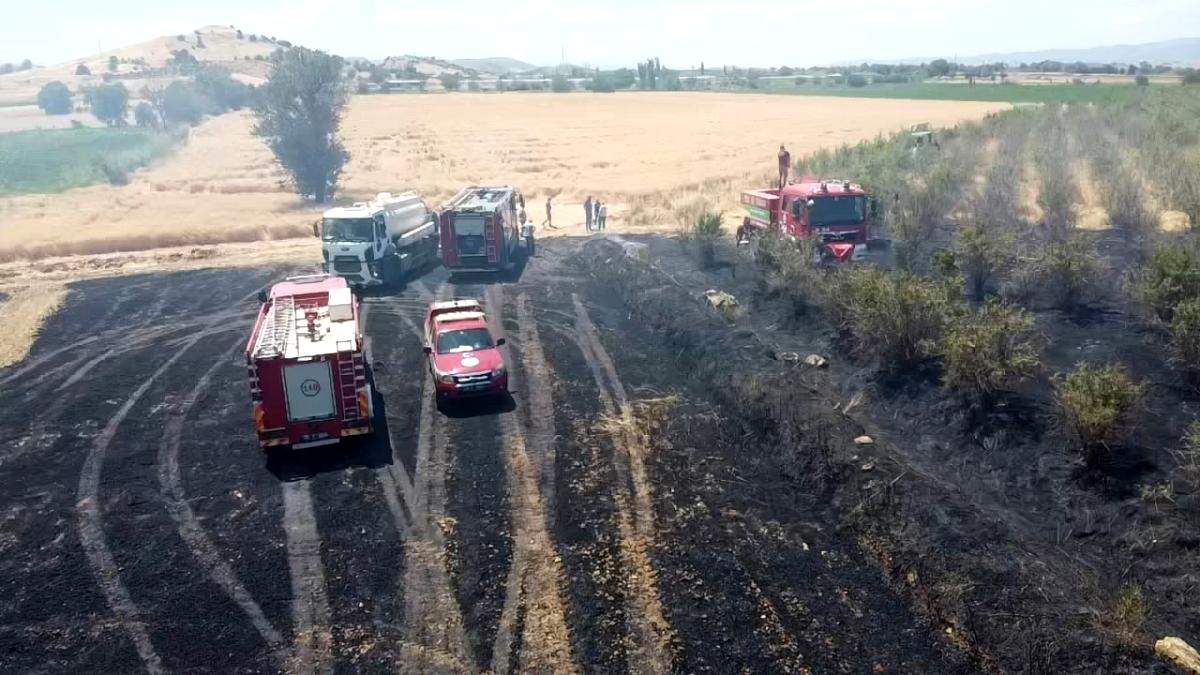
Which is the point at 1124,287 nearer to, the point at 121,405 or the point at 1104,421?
the point at 1104,421

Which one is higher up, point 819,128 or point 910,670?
point 819,128

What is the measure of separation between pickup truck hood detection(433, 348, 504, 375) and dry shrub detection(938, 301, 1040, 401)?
9897 millimetres

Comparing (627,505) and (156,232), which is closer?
(627,505)

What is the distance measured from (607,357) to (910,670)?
43.2ft

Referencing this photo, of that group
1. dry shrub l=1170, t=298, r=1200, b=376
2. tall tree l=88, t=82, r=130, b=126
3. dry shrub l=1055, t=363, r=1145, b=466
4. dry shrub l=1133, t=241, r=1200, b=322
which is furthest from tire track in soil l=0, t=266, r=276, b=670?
tall tree l=88, t=82, r=130, b=126

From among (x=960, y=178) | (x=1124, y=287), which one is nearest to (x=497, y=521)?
(x=1124, y=287)

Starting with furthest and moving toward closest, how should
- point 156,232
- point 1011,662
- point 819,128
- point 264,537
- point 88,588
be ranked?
point 819,128, point 156,232, point 264,537, point 88,588, point 1011,662

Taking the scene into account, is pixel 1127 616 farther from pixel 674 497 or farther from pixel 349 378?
pixel 349 378

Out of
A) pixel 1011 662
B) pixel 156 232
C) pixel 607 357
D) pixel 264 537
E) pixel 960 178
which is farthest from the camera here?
pixel 156 232

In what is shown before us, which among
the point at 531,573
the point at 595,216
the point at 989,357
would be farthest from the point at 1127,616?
the point at 595,216

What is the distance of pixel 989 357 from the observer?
15766mm

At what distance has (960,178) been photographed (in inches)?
1412

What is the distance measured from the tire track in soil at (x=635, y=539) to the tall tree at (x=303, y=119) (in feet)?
123

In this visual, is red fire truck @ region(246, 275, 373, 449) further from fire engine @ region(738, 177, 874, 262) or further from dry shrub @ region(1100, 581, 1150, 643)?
fire engine @ region(738, 177, 874, 262)
